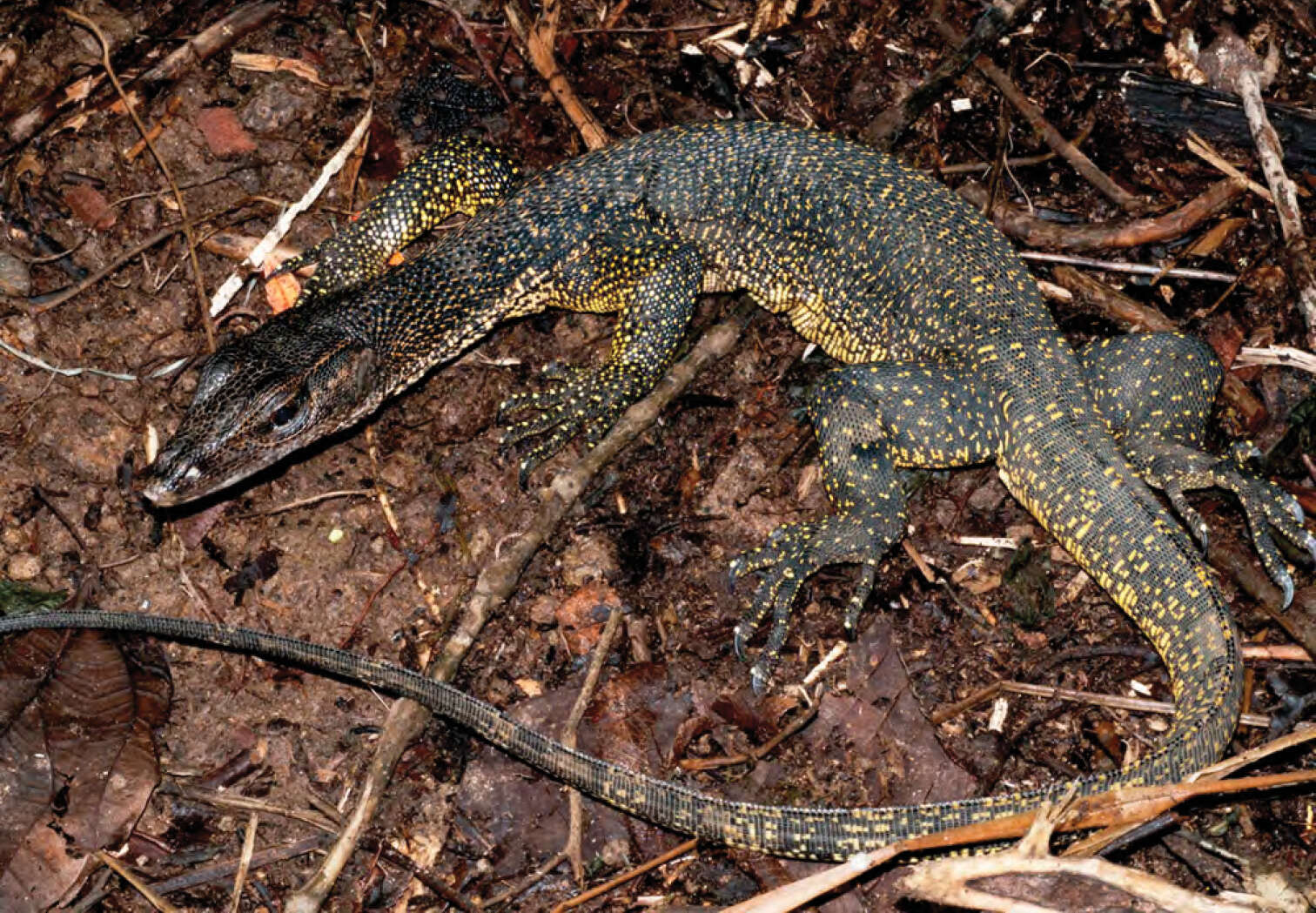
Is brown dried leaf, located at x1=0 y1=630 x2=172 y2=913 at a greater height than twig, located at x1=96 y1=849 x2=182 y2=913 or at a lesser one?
greater

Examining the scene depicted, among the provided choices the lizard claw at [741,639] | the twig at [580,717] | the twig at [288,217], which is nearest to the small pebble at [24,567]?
the twig at [288,217]

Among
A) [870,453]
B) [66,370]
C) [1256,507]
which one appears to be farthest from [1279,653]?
[66,370]

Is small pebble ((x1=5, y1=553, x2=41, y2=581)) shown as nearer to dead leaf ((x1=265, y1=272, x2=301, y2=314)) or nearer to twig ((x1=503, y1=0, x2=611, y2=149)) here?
dead leaf ((x1=265, y1=272, x2=301, y2=314))

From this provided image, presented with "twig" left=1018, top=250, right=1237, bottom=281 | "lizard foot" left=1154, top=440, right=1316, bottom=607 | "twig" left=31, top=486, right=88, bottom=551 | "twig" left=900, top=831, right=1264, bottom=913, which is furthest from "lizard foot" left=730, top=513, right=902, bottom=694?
"twig" left=31, top=486, right=88, bottom=551

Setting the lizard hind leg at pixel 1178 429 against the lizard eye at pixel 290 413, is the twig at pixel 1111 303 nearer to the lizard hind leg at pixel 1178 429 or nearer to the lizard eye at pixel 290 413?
the lizard hind leg at pixel 1178 429

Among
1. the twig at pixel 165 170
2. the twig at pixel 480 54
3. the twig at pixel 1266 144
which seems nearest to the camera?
the twig at pixel 1266 144

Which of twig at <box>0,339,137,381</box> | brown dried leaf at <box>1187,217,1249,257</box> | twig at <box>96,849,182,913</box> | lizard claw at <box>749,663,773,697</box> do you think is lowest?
twig at <box>96,849,182,913</box>

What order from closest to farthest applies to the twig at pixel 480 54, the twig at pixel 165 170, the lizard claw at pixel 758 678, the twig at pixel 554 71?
the lizard claw at pixel 758 678
the twig at pixel 165 170
the twig at pixel 554 71
the twig at pixel 480 54
